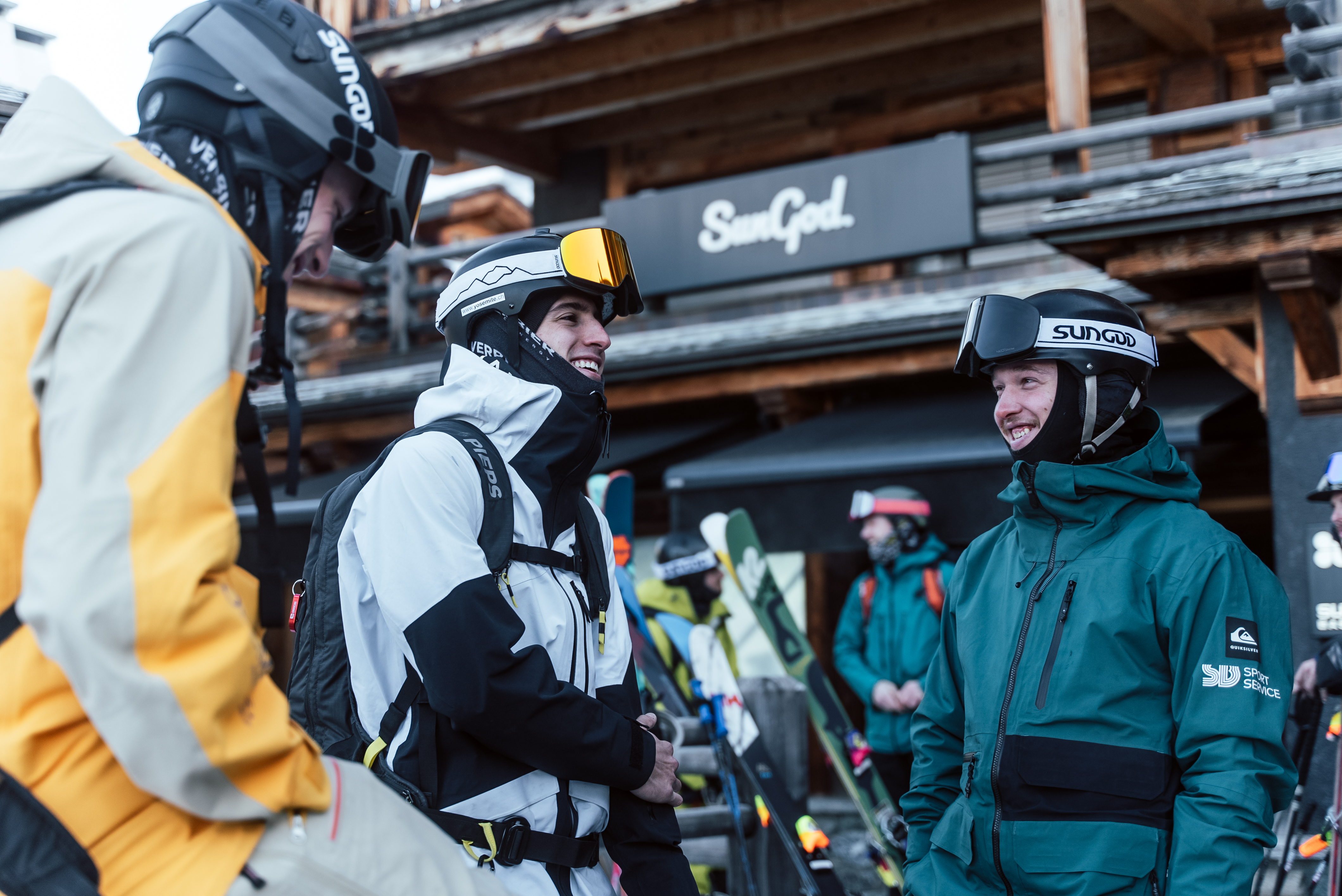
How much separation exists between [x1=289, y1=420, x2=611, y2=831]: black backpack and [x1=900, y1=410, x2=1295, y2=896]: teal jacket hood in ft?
2.75

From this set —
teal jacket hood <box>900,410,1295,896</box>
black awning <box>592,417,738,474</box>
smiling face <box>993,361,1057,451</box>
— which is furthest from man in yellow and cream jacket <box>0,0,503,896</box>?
black awning <box>592,417,738,474</box>

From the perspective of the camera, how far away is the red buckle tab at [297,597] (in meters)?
2.14

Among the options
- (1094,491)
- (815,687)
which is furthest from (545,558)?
(815,687)

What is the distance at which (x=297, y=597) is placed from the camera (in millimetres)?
2229

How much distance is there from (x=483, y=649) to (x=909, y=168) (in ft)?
18.9

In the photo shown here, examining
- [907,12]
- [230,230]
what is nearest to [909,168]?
[907,12]

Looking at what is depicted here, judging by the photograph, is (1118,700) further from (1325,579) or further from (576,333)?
(1325,579)

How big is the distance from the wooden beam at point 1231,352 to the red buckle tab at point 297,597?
15.5 feet

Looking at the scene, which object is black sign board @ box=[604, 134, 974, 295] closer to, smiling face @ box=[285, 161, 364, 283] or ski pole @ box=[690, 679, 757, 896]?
ski pole @ box=[690, 679, 757, 896]

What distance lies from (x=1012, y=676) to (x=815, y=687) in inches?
117

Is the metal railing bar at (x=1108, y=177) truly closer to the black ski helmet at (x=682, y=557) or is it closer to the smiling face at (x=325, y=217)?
the black ski helmet at (x=682, y=557)

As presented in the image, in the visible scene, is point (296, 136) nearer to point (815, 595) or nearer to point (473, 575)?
point (473, 575)

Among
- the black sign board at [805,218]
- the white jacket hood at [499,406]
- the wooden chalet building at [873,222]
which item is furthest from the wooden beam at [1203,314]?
the white jacket hood at [499,406]

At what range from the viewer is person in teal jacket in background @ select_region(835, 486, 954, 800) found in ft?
18.2
